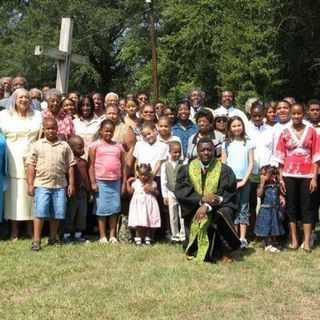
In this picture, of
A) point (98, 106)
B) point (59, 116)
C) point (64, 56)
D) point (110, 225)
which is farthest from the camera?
point (64, 56)

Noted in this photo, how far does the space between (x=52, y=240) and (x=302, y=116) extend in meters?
3.42

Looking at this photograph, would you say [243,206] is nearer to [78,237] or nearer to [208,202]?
[208,202]

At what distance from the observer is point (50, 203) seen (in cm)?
781

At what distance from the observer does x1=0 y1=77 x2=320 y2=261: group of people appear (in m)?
7.70

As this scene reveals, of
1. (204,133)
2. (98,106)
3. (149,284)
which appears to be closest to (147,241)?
(204,133)

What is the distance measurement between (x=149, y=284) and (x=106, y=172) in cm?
221

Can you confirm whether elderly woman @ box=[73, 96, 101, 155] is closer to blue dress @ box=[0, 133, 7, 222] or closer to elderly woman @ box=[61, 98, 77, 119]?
elderly woman @ box=[61, 98, 77, 119]

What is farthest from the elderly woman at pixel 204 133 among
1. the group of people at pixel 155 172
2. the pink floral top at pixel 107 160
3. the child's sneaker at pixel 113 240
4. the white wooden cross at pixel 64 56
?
the white wooden cross at pixel 64 56

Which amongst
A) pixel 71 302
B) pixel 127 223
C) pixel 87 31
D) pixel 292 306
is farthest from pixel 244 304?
pixel 87 31

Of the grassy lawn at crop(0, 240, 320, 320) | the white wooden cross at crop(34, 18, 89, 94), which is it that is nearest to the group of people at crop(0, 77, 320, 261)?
the grassy lawn at crop(0, 240, 320, 320)

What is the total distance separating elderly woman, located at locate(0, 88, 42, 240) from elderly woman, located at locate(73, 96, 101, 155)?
1.87 ft

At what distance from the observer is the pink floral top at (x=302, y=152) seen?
7.79m

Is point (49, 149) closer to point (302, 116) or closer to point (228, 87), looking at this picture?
point (302, 116)

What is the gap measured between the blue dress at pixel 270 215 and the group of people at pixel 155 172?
0.04 feet
